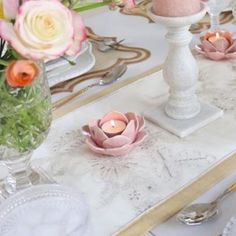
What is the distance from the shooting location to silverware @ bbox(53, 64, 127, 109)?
860 mm

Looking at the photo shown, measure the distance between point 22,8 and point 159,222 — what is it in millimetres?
286

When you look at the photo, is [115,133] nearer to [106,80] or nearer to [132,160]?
[132,160]

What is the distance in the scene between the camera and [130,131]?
0.70 metres

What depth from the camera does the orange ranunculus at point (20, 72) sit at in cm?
47

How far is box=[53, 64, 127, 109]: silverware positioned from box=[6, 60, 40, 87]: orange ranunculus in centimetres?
36

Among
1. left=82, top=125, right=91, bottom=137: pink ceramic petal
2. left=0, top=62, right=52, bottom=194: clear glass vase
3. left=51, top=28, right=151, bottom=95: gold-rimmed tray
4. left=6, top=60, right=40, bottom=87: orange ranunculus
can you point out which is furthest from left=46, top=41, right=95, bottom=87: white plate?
left=6, top=60, right=40, bottom=87: orange ranunculus

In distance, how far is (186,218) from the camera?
550mm

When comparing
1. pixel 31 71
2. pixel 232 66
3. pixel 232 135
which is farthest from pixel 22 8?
pixel 232 66

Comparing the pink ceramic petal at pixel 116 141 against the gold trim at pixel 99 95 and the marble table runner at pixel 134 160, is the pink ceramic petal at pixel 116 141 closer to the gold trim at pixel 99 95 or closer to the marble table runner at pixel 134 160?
the marble table runner at pixel 134 160

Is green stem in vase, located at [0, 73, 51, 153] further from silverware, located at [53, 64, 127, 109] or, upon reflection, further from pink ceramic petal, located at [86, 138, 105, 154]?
silverware, located at [53, 64, 127, 109]

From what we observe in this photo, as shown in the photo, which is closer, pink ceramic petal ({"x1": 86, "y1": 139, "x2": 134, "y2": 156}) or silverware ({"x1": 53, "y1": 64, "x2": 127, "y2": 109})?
pink ceramic petal ({"x1": 86, "y1": 139, "x2": 134, "y2": 156})

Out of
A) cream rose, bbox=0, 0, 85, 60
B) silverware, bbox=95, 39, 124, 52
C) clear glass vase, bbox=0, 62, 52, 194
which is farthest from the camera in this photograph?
silverware, bbox=95, 39, 124, 52

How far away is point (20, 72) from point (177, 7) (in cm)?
30

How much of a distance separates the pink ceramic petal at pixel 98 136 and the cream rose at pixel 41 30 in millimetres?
249
